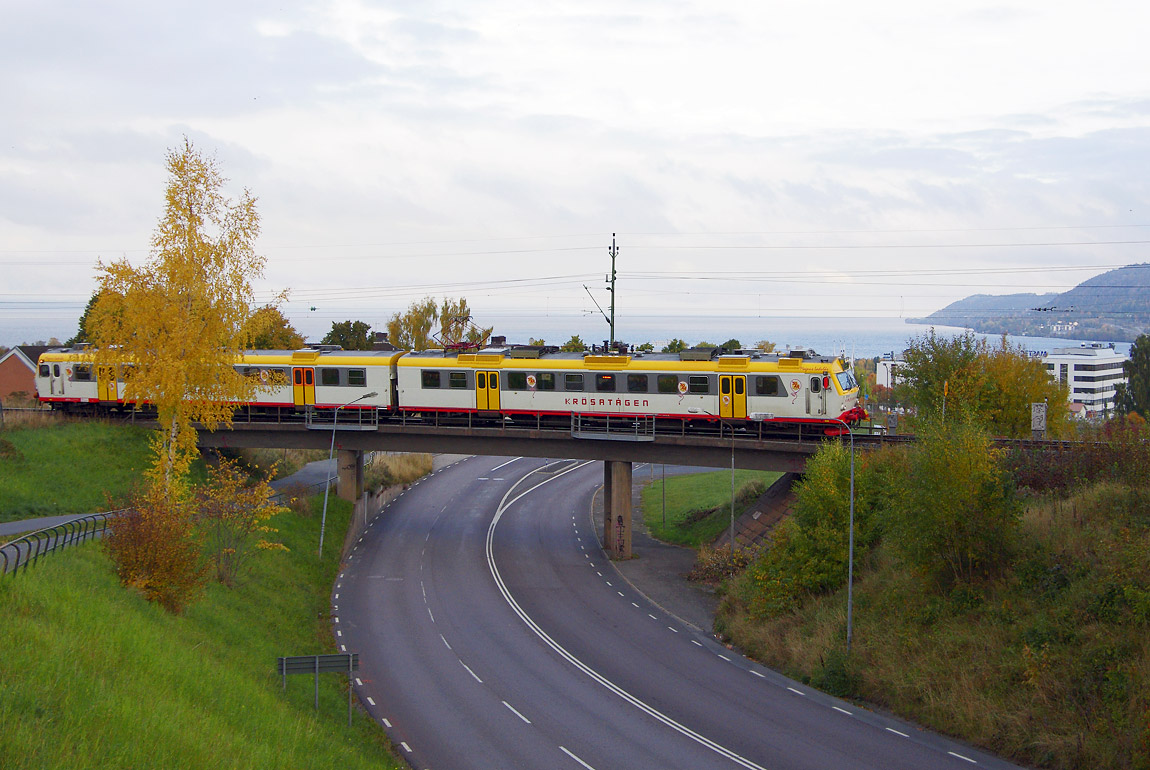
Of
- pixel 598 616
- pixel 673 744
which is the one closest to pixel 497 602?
pixel 598 616

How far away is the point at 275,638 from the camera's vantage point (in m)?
27.9

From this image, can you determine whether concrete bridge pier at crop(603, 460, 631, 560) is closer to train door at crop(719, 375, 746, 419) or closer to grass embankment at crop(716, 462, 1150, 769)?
train door at crop(719, 375, 746, 419)

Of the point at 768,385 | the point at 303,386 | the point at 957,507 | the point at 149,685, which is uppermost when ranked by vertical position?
the point at 768,385

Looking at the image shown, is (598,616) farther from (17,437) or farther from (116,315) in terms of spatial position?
(17,437)

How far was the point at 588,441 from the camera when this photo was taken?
1684 inches

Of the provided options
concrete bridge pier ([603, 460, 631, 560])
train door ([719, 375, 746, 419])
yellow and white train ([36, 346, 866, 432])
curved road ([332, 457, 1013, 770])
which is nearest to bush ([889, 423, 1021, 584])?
curved road ([332, 457, 1013, 770])

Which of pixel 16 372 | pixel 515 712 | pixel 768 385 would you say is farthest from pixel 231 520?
pixel 16 372

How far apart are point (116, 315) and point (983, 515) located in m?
30.9

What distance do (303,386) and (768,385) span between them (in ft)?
83.1

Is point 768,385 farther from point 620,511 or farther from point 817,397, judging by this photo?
point 620,511

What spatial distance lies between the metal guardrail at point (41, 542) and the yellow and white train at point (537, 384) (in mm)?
11100

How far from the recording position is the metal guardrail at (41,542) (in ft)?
66.3

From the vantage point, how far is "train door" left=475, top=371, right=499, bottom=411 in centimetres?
4416

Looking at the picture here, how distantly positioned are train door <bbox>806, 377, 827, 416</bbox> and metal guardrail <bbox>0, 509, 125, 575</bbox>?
28.5 metres
